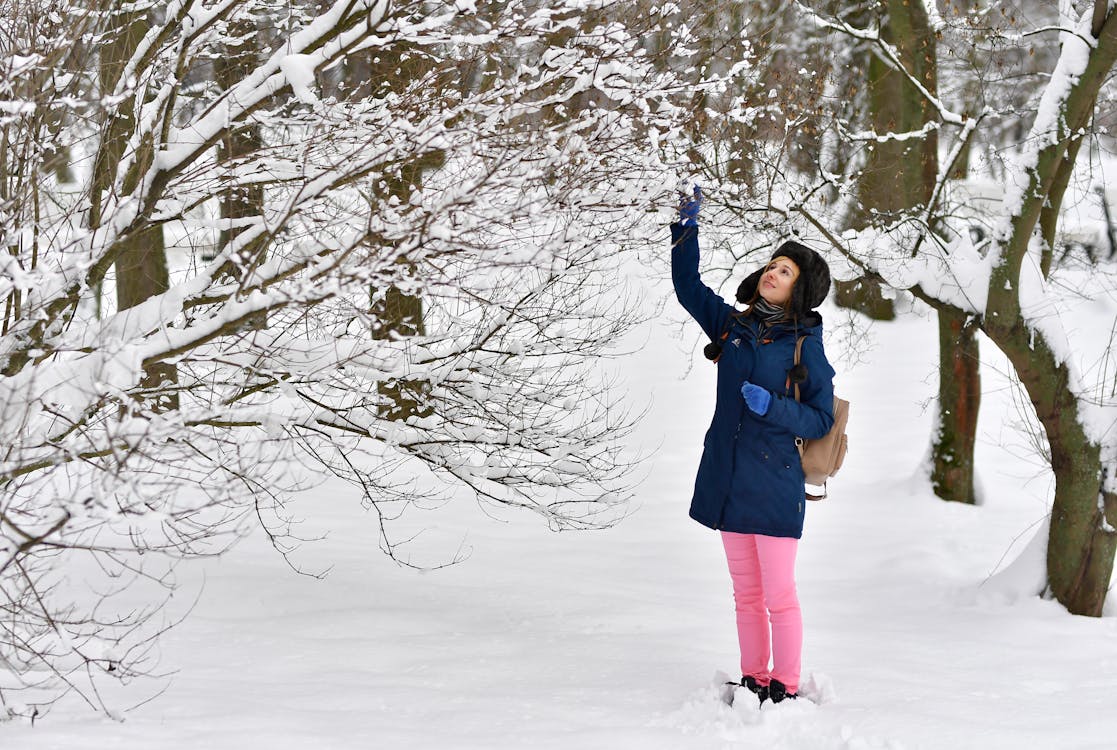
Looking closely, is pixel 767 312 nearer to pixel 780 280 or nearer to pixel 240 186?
pixel 780 280

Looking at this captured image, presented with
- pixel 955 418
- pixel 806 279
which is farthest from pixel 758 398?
pixel 955 418

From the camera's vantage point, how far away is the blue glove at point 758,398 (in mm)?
3832

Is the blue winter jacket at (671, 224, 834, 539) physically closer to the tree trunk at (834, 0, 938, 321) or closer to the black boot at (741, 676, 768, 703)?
the black boot at (741, 676, 768, 703)

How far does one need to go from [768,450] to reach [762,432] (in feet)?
0.23

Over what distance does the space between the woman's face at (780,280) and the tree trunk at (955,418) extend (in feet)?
17.0

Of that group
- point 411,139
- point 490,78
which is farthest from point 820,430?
point 490,78

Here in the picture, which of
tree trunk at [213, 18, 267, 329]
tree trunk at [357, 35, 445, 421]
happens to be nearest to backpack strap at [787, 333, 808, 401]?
tree trunk at [357, 35, 445, 421]

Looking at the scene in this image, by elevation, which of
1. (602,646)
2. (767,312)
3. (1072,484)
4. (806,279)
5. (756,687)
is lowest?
(602,646)

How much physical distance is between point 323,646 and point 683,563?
10.8 feet

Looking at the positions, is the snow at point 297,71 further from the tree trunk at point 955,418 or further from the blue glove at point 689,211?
the tree trunk at point 955,418

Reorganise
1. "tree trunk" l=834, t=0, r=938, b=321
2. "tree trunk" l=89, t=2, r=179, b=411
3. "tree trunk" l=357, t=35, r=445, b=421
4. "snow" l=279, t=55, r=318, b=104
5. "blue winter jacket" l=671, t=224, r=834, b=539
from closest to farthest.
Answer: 1. "snow" l=279, t=55, r=318, b=104
2. "blue winter jacket" l=671, t=224, r=834, b=539
3. "tree trunk" l=89, t=2, r=179, b=411
4. "tree trunk" l=357, t=35, r=445, b=421
5. "tree trunk" l=834, t=0, r=938, b=321

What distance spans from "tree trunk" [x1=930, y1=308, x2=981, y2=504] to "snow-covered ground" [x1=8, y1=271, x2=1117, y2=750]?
0.28m

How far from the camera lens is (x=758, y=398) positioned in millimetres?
3834

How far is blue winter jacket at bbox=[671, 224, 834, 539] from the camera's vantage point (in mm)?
3961
